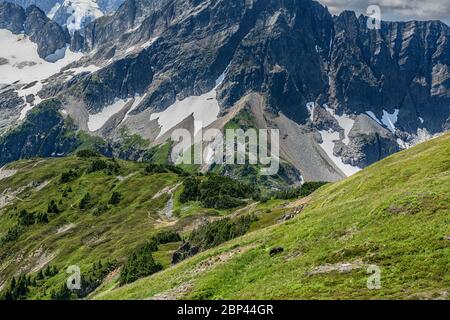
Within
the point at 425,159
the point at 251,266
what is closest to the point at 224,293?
the point at 251,266

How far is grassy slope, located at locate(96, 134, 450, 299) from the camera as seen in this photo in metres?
33.5

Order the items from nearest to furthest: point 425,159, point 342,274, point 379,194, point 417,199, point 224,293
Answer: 1. point 342,274
2. point 224,293
3. point 417,199
4. point 379,194
5. point 425,159

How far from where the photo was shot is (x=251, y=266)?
46812 millimetres

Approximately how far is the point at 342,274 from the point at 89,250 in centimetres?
13630

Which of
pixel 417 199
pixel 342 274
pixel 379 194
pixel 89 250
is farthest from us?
pixel 89 250

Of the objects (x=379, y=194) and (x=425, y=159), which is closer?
(x=379, y=194)

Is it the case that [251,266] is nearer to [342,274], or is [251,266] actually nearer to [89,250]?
[342,274]

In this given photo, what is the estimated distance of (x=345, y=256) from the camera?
3984 centimetres

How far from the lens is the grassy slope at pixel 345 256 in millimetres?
33531
